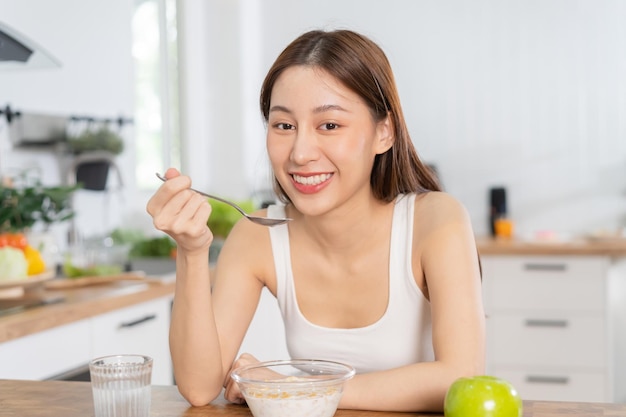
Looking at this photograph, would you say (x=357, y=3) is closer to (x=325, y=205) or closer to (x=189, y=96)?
(x=189, y=96)

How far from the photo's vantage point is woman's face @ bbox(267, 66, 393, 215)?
5.33ft

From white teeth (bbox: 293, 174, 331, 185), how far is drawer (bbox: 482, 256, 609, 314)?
258 cm

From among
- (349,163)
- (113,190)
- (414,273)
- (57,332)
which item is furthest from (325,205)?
(113,190)

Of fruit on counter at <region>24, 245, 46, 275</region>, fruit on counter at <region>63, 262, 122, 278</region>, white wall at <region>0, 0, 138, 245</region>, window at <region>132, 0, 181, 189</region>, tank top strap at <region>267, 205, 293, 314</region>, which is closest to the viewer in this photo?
tank top strap at <region>267, 205, 293, 314</region>

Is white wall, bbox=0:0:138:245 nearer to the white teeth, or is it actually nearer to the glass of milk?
the white teeth

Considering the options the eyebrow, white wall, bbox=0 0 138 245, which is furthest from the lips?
white wall, bbox=0 0 138 245

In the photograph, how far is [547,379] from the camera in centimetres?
407

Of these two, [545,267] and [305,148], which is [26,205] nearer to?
[305,148]

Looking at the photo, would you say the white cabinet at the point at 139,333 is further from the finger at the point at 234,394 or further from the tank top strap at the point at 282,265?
the finger at the point at 234,394

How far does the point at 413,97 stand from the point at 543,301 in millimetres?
1447

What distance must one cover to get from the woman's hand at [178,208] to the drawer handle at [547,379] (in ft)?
10.1

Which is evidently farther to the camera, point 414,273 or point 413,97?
point 413,97

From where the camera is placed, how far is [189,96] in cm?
502

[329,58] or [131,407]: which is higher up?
[329,58]
